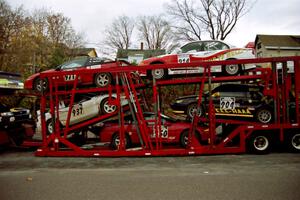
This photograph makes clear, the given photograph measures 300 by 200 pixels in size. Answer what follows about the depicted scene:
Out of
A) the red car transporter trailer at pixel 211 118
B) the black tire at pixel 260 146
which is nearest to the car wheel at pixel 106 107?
the red car transporter trailer at pixel 211 118

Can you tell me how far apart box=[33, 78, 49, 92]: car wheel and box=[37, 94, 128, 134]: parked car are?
75cm

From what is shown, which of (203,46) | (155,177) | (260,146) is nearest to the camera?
(155,177)

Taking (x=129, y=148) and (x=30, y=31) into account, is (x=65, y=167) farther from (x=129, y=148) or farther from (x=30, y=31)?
(x=30, y=31)

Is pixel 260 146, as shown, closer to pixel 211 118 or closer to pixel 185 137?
pixel 211 118

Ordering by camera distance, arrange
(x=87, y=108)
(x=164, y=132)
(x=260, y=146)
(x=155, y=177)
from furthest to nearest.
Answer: (x=87, y=108) < (x=164, y=132) < (x=260, y=146) < (x=155, y=177)

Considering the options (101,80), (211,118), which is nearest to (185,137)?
(211,118)

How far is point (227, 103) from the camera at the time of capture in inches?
367

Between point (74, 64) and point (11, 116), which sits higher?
point (74, 64)

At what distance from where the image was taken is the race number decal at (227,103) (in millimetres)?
9297

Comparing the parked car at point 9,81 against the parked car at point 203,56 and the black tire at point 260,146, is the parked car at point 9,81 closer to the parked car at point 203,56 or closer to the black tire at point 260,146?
the parked car at point 203,56

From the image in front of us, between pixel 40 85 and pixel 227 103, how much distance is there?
19.9 ft

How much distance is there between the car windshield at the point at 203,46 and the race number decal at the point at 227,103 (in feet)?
7.68

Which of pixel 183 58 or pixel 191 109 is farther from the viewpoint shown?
pixel 183 58

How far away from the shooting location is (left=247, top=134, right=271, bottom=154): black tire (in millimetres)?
8977
